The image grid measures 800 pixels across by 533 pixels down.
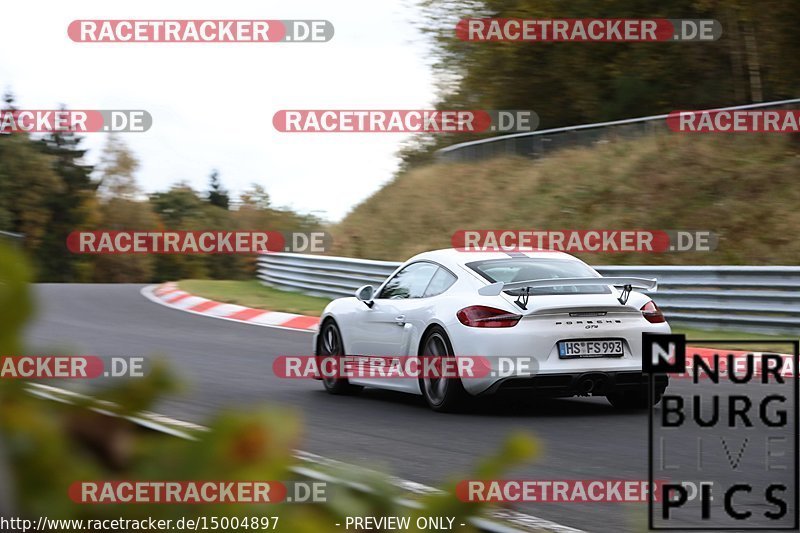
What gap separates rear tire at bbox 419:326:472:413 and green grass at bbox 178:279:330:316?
9911mm

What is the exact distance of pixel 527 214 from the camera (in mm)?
27125

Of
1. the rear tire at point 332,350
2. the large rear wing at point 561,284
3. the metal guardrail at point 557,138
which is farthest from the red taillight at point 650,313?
the metal guardrail at point 557,138

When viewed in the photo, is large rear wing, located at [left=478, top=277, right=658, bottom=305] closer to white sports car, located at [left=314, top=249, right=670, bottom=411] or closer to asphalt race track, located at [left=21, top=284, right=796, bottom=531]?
white sports car, located at [left=314, top=249, right=670, bottom=411]

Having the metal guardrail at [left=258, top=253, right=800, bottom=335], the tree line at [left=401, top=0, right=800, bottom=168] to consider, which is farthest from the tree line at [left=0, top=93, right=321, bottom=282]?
the metal guardrail at [left=258, top=253, right=800, bottom=335]

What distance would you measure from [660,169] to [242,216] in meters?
60.1

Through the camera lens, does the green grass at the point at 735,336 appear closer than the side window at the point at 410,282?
No

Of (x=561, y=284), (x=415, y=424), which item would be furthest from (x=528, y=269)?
(x=415, y=424)

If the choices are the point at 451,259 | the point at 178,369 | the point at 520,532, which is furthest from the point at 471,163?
the point at 178,369

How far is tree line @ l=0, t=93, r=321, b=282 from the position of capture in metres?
54.2

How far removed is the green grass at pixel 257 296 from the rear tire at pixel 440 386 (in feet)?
32.5

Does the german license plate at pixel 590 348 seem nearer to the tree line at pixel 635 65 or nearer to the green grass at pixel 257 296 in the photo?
the green grass at pixel 257 296

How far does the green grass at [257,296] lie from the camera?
840 inches

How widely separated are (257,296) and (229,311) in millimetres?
3396

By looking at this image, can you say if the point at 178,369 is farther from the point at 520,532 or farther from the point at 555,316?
the point at 555,316
